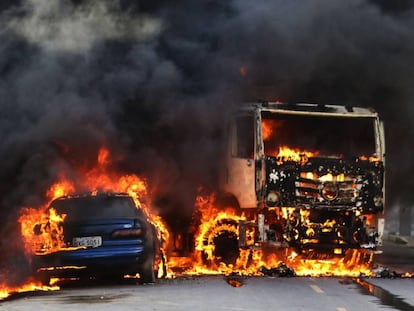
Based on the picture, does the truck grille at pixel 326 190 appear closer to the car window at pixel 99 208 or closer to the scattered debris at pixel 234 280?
the scattered debris at pixel 234 280

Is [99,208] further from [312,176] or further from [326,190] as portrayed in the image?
[326,190]

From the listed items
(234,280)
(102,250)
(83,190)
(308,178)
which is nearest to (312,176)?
(308,178)

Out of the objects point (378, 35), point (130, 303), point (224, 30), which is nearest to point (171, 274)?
point (130, 303)

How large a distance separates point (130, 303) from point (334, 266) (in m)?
7.79

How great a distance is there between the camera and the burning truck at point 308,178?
60.3ft

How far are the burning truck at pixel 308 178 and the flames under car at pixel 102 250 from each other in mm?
3870

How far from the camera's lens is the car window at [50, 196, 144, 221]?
15311 millimetres

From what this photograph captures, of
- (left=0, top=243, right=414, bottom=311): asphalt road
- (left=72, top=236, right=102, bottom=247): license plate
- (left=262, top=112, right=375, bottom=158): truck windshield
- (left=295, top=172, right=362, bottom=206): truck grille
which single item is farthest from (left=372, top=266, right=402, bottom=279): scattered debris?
(left=72, top=236, right=102, bottom=247): license plate

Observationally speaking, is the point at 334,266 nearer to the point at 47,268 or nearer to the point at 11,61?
the point at 47,268

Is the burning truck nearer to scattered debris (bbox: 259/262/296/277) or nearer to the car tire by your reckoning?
scattered debris (bbox: 259/262/296/277)

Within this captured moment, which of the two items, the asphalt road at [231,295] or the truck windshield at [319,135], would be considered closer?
the asphalt road at [231,295]

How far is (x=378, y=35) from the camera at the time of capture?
2453 cm

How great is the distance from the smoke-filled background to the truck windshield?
7.00ft

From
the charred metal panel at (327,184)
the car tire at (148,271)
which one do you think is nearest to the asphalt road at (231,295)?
the car tire at (148,271)
